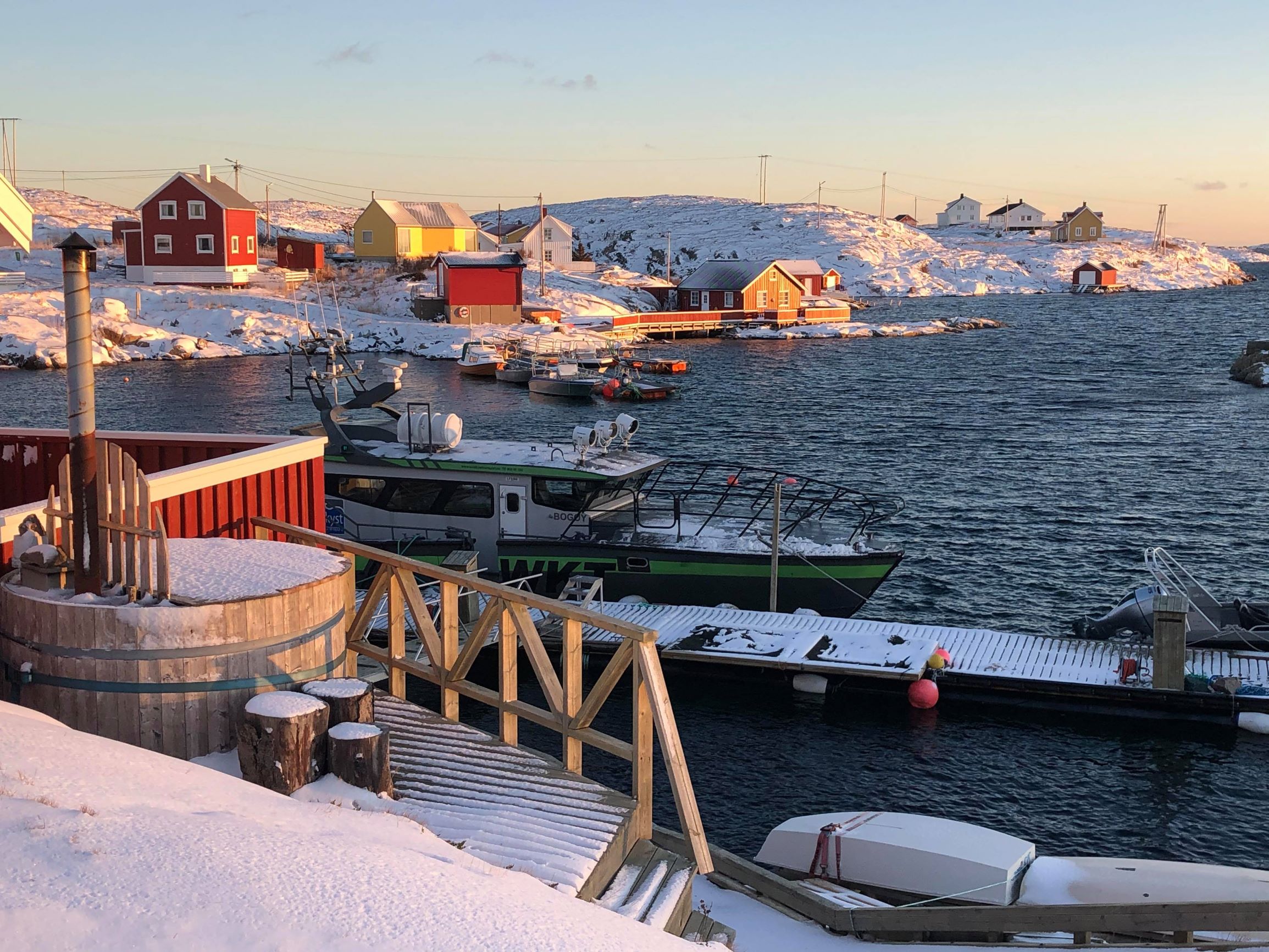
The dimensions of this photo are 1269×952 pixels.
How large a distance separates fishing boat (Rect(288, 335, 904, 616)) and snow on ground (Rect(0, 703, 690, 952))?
599 inches

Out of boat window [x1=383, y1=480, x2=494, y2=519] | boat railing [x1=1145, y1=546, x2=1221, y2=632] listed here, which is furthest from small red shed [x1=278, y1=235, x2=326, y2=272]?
boat railing [x1=1145, y1=546, x2=1221, y2=632]

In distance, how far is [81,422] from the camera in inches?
315

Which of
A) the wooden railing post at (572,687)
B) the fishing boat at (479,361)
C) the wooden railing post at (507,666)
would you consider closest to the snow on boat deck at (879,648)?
the wooden railing post at (507,666)

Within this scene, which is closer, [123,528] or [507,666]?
[123,528]

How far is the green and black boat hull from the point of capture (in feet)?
71.8

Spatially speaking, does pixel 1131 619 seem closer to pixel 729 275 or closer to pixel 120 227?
pixel 729 275

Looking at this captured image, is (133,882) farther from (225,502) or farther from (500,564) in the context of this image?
(500,564)

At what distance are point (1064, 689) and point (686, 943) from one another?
13904mm

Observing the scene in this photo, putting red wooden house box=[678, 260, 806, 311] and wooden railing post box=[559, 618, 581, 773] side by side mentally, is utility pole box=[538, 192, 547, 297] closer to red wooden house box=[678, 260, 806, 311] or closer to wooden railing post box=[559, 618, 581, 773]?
red wooden house box=[678, 260, 806, 311]

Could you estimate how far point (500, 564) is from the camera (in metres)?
22.2

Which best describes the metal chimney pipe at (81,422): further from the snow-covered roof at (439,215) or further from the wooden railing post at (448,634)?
the snow-covered roof at (439,215)

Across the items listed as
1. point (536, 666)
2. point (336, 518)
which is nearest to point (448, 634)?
point (536, 666)

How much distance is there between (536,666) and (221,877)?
3598 millimetres

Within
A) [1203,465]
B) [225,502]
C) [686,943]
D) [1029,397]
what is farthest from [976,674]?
[1029,397]
